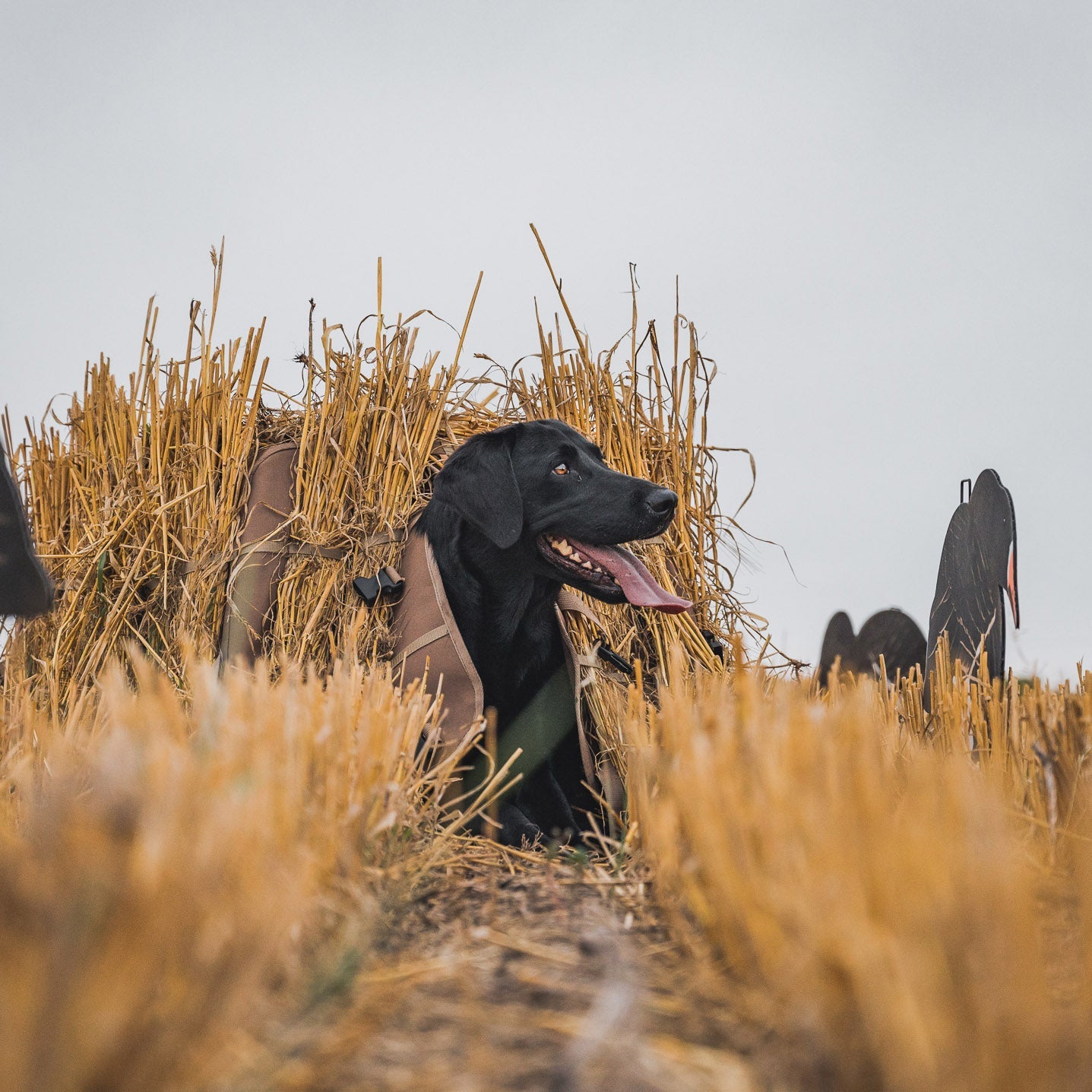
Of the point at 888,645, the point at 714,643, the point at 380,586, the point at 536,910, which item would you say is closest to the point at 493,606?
the point at 380,586

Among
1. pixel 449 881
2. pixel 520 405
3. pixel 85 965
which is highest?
pixel 520 405

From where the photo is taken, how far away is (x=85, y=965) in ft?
2.09

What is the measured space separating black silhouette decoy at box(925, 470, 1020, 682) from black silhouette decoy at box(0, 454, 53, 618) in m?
2.35

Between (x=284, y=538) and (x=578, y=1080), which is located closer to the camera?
(x=578, y=1080)

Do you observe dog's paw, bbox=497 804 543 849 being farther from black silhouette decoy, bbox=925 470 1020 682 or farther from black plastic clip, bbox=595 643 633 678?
black silhouette decoy, bbox=925 470 1020 682

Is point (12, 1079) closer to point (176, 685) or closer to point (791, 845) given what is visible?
point (791, 845)

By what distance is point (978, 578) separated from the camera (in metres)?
3.21

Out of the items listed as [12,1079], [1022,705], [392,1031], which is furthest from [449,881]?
[1022,705]

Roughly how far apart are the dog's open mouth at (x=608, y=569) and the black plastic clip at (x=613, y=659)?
0.31 metres

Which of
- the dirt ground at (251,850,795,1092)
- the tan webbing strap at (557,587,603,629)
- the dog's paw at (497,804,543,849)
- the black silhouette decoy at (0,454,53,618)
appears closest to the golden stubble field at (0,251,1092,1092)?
the dirt ground at (251,850,795,1092)

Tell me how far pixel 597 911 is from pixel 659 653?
6.11 feet

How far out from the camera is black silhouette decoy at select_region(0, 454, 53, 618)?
1.81 meters

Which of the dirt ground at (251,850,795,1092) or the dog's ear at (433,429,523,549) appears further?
the dog's ear at (433,429,523,549)

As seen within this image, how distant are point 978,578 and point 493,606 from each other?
1703 mm
